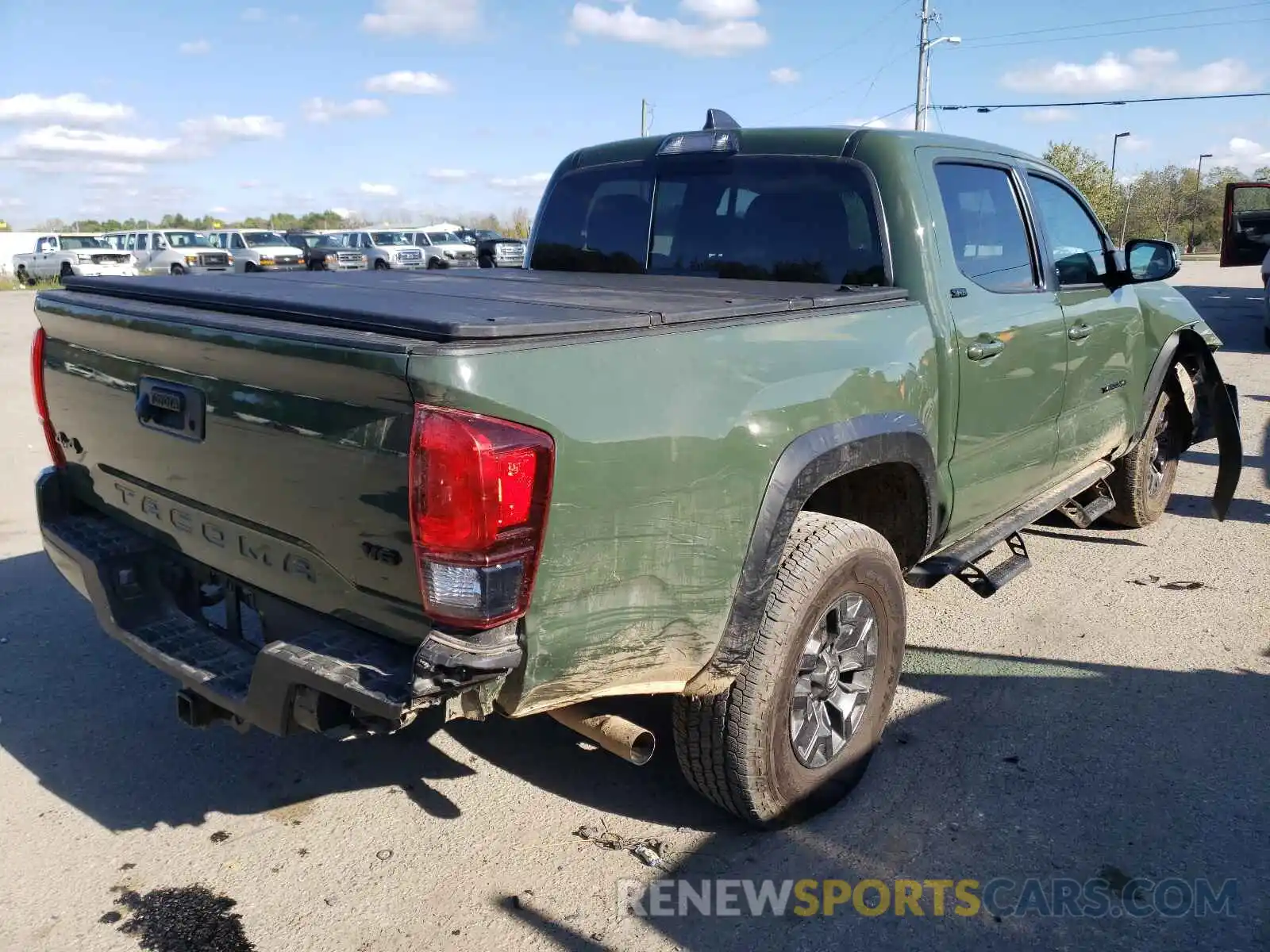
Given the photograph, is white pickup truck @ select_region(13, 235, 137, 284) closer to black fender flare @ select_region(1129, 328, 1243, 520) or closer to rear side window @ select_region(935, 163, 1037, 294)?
black fender flare @ select_region(1129, 328, 1243, 520)

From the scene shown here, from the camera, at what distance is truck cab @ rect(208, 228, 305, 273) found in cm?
2886

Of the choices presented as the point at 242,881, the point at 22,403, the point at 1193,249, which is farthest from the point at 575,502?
the point at 1193,249

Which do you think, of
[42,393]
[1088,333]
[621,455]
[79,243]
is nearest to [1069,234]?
[1088,333]

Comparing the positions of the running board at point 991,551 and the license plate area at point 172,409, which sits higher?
the license plate area at point 172,409

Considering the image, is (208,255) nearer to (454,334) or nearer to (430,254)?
(430,254)

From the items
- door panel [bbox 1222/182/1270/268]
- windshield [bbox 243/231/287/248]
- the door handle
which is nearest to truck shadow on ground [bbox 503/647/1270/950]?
the door handle

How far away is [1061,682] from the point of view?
394 centimetres

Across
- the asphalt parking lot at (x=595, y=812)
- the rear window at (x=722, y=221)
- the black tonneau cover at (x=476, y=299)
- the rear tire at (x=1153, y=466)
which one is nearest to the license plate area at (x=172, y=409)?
the black tonneau cover at (x=476, y=299)

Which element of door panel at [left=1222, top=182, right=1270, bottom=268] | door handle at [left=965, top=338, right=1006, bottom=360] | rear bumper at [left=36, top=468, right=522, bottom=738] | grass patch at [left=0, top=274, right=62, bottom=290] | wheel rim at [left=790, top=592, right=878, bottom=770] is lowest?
wheel rim at [left=790, top=592, right=878, bottom=770]

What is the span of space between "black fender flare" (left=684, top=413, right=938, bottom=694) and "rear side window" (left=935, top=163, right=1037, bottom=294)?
116 centimetres

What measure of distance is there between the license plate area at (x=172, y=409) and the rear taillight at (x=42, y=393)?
27.7 inches

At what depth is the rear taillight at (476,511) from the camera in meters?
1.99

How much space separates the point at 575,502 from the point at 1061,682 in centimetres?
268

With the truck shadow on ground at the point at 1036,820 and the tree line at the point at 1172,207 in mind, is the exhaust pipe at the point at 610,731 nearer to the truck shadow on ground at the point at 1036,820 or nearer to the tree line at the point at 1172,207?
the truck shadow on ground at the point at 1036,820
